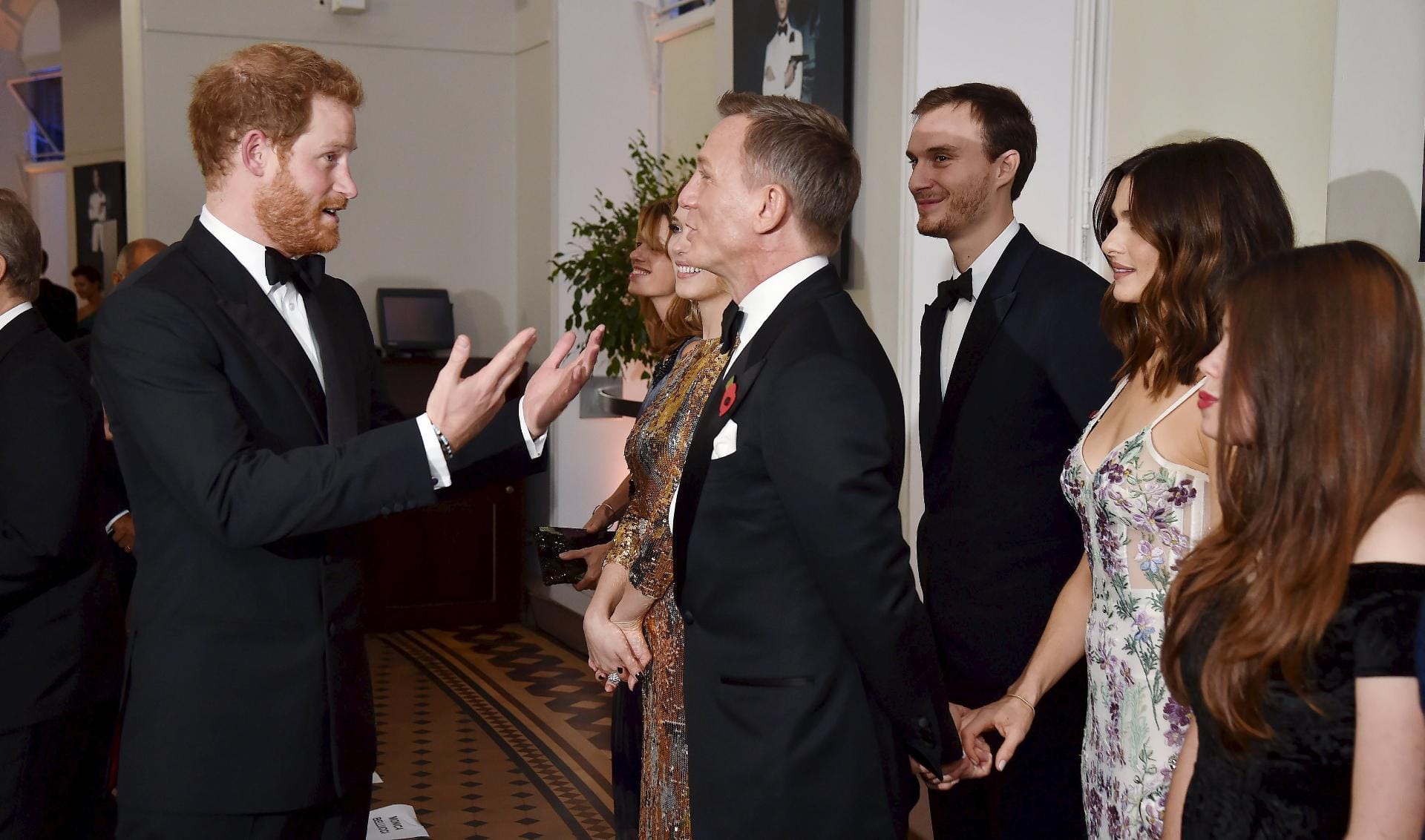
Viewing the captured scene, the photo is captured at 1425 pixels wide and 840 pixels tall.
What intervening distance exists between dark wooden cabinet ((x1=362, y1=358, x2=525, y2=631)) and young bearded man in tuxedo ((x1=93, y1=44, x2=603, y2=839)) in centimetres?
465

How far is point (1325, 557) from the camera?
147 cm

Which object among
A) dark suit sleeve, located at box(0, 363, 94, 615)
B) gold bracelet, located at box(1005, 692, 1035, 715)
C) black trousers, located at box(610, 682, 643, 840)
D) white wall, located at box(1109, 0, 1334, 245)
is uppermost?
white wall, located at box(1109, 0, 1334, 245)

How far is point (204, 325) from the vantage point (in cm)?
199

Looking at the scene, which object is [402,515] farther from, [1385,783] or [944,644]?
[1385,783]

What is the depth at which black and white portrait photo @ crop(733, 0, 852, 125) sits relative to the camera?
14.4 feet

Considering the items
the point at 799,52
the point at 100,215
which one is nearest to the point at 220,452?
the point at 799,52

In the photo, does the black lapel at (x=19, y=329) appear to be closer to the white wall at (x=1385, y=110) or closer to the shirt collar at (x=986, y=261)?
the shirt collar at (x=986, y=261)

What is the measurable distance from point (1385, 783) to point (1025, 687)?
0.94 m

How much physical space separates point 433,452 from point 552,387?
266mm

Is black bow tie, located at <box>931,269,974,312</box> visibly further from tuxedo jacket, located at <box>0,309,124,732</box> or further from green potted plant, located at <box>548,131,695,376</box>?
green potted plant, located at <box>548,131,695,376</box>

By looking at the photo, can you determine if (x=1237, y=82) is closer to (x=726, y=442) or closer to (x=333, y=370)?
(x=726, y=442)

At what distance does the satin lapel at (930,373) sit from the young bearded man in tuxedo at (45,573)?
1.83 metres

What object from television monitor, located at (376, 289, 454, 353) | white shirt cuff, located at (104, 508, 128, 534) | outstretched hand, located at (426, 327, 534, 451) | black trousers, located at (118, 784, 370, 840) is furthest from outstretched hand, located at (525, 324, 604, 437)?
A: television monitor, located at (376, 289, 454, 353)

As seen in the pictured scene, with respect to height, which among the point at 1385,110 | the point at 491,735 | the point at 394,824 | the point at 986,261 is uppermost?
the point at 1385,110
